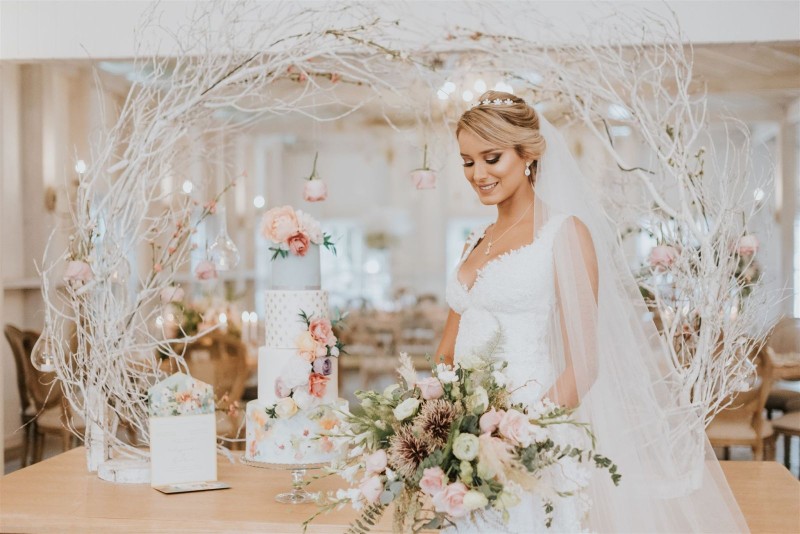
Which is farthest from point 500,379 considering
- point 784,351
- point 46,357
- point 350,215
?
point 350,215

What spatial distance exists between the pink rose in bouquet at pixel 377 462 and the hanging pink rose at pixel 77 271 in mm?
1651

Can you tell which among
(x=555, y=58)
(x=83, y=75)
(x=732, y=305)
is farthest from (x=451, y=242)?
(x=732, y=305)

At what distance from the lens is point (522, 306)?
8.31ft

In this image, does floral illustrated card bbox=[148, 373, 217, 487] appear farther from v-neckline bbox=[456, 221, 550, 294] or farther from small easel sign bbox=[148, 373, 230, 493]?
v-neckline bbox=[456, 221, 550, 294]

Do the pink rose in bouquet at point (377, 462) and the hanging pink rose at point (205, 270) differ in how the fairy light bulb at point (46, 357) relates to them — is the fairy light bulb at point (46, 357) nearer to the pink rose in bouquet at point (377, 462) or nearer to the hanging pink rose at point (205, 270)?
the hanging pink rose at point (205, 270)

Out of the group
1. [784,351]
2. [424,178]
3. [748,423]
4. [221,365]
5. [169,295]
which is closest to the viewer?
[169,295]

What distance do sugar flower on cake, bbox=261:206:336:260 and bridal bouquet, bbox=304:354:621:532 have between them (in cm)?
97

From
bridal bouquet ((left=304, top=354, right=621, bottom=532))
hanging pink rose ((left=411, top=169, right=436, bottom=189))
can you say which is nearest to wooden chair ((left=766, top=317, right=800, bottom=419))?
hanging pink rose ((left=411, top=169, right=436, bottom=189))

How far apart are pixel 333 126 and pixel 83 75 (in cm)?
509

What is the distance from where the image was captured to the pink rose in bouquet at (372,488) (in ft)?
6.16

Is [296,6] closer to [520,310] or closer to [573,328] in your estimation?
[520,310]

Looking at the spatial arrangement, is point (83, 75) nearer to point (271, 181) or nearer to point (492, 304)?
point (271, 181)

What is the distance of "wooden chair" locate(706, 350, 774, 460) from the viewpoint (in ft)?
15.9

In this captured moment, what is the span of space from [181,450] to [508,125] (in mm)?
1581
